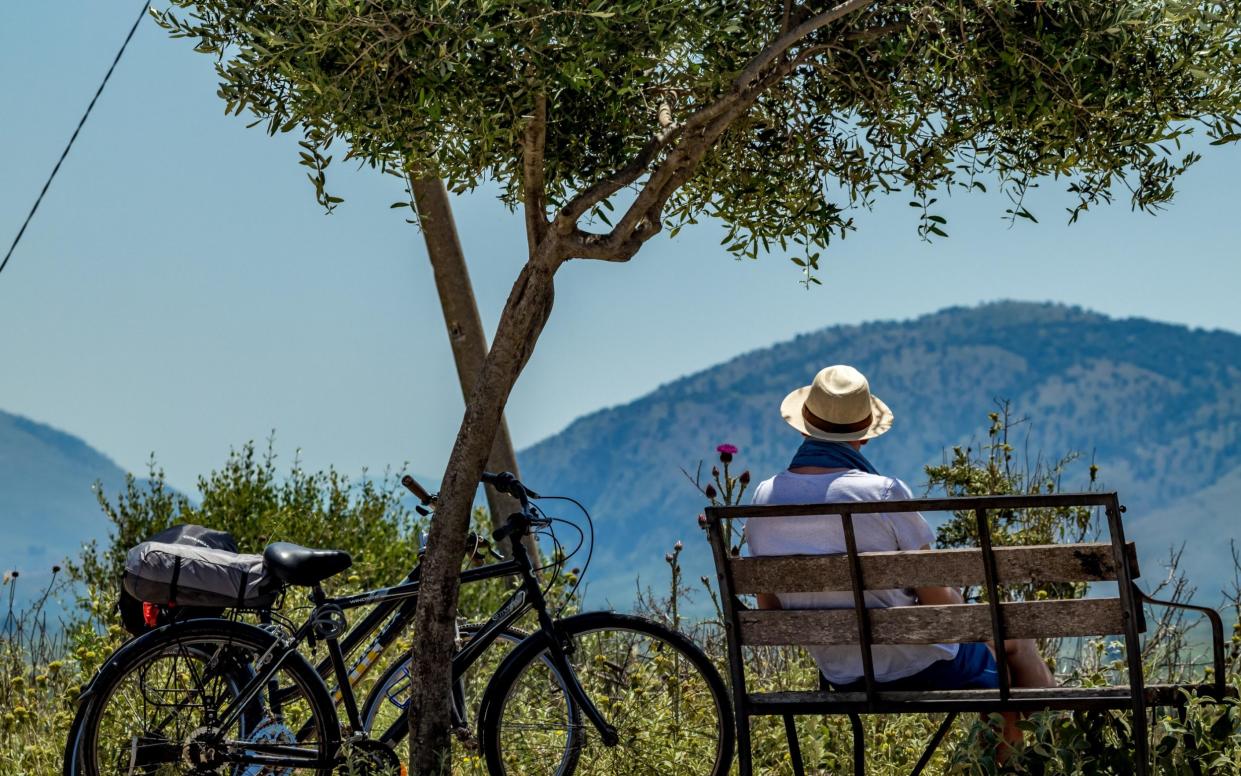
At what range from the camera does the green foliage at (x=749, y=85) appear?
14.9 ft

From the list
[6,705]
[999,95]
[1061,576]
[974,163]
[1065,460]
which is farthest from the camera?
[1065,460]

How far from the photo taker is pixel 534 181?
5.32m

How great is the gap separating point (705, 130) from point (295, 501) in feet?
22.5

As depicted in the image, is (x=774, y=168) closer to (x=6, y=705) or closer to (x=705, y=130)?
(x=705, y=130)

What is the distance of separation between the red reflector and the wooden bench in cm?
206

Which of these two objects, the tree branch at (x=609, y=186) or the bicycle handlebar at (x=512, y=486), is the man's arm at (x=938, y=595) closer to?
the bicycle handlebar at (x=512, y=486)

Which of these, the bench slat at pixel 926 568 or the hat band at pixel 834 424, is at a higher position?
the hat band at pixel 834 424

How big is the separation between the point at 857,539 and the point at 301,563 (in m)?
1.91

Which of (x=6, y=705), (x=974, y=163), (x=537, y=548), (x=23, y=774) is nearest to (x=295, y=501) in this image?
(x=537, y=548)

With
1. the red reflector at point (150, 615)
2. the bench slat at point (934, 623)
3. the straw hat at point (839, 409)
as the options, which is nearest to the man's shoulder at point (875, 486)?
the straw hat at point (839, 409)

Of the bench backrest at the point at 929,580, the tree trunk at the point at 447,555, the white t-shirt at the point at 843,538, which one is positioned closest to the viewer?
the bench backrest at the point at 929,580

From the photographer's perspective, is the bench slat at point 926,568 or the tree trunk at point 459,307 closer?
the bench slat at point 926,568

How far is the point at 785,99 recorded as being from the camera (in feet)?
20.9

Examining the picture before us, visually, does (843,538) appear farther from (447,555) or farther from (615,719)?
(447,555)
